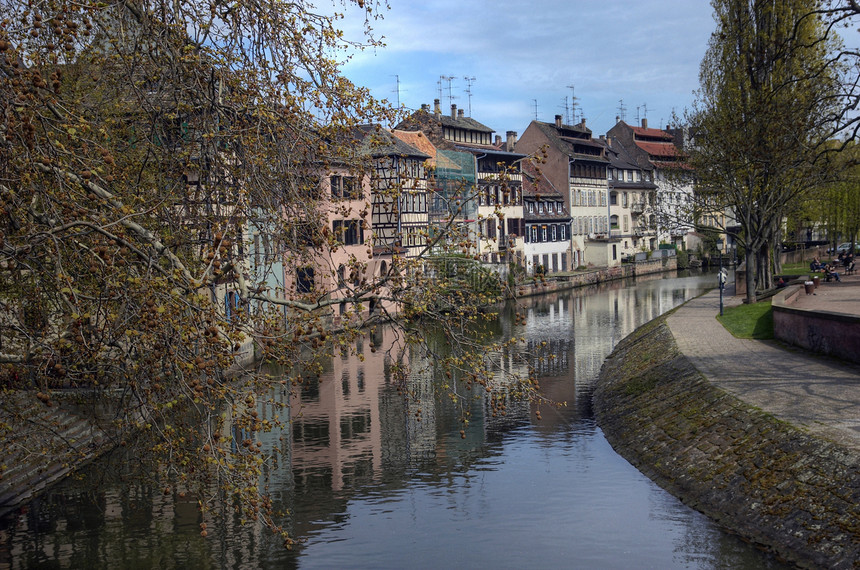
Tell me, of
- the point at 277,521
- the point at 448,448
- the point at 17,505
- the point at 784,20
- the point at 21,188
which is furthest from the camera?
the point at 784,20

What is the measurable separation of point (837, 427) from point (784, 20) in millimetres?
29514

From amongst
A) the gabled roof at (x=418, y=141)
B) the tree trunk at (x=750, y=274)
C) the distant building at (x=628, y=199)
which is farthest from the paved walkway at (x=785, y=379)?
the distant building at (x=628, y=199)

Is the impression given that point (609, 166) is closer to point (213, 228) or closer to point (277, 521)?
point (277, 521)

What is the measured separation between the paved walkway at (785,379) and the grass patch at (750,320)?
0.58m

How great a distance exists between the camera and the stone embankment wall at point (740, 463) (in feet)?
48.5

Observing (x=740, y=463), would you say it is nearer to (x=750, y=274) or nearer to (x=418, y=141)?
(x=750, y=274)

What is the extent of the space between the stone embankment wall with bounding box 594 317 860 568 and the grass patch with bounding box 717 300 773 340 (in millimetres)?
4555

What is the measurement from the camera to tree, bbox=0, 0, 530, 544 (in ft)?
28.3

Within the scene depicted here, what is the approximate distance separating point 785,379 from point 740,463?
4.83 m

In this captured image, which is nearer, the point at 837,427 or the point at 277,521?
the point at 837,427

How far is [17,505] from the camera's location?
1969 cm

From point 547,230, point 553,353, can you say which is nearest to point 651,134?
point 547,230

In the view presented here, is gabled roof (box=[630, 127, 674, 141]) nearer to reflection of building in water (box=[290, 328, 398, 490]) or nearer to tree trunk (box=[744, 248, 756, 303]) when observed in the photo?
tree trunk (box=[744, 248, 756, 303])

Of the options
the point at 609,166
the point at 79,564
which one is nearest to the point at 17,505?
the point at 79,564
